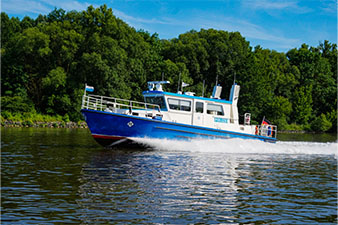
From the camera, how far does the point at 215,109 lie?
27.6 meters

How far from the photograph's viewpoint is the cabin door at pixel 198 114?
87.6ft

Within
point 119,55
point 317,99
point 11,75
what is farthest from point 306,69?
point 11,75

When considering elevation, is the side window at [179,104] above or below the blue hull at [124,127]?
above

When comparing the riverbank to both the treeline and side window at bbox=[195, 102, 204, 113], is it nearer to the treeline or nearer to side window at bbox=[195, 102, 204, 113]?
the treeline

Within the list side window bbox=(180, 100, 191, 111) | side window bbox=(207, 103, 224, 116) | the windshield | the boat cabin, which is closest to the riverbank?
the windshield

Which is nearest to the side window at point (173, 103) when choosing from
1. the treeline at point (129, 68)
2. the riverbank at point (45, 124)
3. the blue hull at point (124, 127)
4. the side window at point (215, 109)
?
the blue hull at point (124, 127)

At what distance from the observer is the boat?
24359 millimetres

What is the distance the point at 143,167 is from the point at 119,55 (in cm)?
4394

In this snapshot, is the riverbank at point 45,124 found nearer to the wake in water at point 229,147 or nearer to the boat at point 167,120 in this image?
the boat at point 167,120

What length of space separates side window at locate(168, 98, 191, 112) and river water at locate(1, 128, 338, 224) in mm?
4129

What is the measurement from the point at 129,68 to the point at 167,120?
38.8m

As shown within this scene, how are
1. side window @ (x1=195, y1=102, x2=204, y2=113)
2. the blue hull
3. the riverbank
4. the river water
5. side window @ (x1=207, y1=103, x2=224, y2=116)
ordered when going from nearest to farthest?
the river water < the blue hull < side window @ (x1=195, y1=102, x2=204, y2=113) < side window @ (x1=207, y1=103, x2=224, y2=116) < the riverbank

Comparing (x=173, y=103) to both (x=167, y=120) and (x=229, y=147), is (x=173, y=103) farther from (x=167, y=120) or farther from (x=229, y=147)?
(x=229, y=147)

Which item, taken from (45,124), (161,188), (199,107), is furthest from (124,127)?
(45,124)
